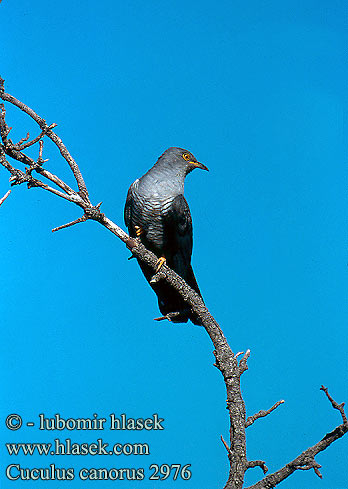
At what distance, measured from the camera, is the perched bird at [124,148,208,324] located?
5039 millimetres

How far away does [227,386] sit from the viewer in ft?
14.6

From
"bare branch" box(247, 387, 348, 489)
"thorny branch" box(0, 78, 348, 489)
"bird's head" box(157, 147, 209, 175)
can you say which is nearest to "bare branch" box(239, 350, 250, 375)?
"thorny branch" box(0, 78, 348, 489)

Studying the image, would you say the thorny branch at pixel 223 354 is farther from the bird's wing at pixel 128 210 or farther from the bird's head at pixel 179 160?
the bird's head at pixel 179 160

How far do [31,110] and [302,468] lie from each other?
10.9 ft

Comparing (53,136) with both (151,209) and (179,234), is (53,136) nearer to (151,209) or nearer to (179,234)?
(151,209)

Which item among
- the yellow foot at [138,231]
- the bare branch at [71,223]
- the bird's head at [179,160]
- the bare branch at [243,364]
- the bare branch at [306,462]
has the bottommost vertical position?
the bare branch at [306,462]

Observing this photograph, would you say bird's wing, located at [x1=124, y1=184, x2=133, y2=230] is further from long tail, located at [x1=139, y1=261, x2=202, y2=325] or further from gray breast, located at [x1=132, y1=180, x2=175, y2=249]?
long tail, located at [x1=139, y1=261, x2=202, y2=325]

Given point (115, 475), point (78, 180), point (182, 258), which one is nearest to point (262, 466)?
point (115, 475)

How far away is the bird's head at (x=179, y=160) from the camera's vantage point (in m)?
5.34

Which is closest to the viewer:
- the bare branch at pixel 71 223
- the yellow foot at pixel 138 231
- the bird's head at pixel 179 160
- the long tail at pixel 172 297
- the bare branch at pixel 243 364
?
the bare branch at pixel 71 223

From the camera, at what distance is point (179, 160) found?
5.39 metres

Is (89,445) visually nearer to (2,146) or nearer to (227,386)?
(227,386)

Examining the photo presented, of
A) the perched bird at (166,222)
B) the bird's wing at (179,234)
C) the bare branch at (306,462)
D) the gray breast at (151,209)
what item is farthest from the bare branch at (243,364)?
the gray breast at (151,209)

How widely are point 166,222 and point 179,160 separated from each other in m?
0.69
